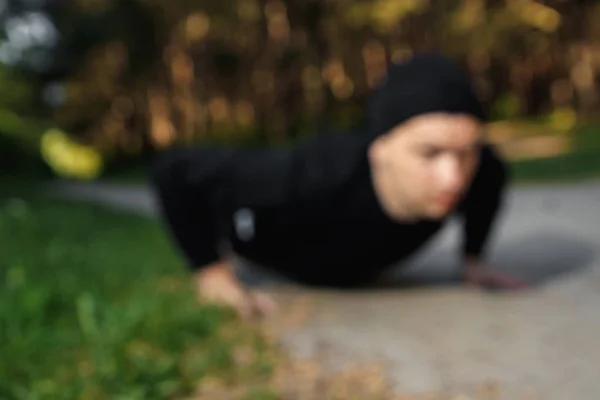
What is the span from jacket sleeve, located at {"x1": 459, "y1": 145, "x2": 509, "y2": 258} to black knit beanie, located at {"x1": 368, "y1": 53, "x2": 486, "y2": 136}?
0.92 feet

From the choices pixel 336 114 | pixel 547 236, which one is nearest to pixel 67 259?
pixel 547 236

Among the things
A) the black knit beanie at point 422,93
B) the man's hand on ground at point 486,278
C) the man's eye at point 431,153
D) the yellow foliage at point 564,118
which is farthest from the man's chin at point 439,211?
the yellow foliage at point 564,118

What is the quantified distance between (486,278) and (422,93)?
758 mm

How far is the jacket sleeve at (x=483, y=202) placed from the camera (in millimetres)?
2707

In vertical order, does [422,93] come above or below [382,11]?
above

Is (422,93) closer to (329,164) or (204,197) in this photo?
(329,164)

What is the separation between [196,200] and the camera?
2.70m

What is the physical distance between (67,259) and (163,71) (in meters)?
14.2

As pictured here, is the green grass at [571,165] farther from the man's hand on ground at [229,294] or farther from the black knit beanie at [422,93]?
the man's hand on ground at [229,294]

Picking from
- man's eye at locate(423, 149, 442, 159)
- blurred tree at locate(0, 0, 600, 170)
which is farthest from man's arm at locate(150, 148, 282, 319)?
blurred tree at locate(0, 0, 600, 170)

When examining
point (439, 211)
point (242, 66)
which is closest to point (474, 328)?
point (439, 211)

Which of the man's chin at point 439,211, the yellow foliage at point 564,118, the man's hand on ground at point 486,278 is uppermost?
the man's chin at point 439,211

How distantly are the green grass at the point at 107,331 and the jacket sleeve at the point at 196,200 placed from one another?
0.17 m

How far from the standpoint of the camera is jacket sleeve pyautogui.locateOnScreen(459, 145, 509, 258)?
271cm
